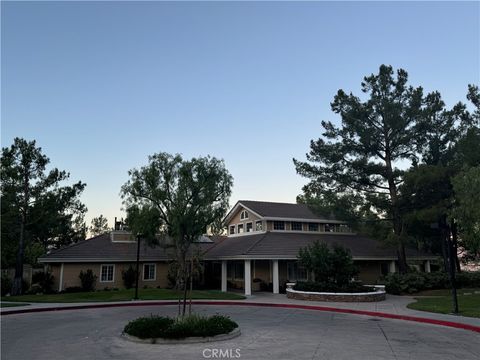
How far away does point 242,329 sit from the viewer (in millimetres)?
14484

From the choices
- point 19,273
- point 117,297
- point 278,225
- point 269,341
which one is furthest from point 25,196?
point 269,341

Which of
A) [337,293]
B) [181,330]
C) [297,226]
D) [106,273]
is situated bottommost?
[337,293]

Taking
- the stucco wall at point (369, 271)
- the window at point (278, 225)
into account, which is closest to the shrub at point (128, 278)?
the window at point (278, 225)

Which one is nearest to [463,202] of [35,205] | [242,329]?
[242,329]

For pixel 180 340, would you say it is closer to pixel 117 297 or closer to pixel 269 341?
pixel 269 341

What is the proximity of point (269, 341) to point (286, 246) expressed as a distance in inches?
789

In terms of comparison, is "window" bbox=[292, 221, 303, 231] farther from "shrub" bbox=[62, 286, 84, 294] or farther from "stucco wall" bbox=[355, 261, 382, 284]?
"shrub" bbox=[62, 286, 84, 294]

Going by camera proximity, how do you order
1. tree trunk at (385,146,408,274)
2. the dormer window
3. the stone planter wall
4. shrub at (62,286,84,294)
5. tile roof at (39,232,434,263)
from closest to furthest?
1. the stone planter wall
2. tile roof at (39,232,434,263)
3. shrub at (62,286,84,294)
4. tree trunk at (385,146,408,274)
5. the dormer window

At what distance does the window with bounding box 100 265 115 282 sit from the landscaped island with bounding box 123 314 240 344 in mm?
23059

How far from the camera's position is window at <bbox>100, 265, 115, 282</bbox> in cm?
3428

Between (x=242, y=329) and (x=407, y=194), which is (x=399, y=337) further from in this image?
(x=407, y=194)

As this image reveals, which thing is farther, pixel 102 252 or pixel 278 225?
pixel 278 225

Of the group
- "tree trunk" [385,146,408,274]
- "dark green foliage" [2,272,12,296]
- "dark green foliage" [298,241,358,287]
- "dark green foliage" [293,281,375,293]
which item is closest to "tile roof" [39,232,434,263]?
"tree trunk" [385,146,408,274]

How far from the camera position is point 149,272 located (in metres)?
36.3
